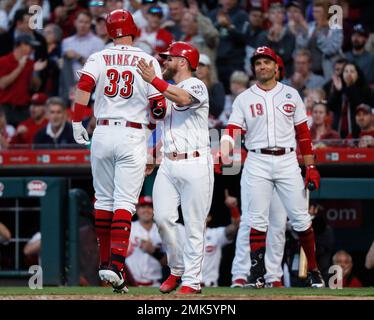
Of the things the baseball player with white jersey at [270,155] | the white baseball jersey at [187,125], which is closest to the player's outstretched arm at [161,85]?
the white baseball jersey at [187,125]

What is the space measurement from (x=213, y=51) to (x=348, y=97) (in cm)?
189

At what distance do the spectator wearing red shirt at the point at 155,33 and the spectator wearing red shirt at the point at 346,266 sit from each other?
3344 millimetres

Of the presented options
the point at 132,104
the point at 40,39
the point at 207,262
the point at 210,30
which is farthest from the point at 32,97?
the point at 132,104

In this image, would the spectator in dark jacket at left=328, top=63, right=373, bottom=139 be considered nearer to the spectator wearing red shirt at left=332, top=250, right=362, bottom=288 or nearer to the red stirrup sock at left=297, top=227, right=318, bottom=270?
the spectator wearing red shirt at left=332, top=250, right=362, bottom=288

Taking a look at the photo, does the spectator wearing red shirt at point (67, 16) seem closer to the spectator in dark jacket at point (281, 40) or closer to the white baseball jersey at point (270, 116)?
the spectator in dark jacket at point (281, 40)

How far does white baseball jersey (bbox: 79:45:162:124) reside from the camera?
8.02 m

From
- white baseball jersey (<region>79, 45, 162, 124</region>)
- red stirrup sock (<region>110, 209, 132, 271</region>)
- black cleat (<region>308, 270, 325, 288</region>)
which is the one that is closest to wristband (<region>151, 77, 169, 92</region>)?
white baseball jersey (<region>79, 45, 162, 124</region>)

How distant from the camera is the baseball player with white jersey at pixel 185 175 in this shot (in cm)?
793

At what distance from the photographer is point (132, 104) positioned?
8047 millimetres

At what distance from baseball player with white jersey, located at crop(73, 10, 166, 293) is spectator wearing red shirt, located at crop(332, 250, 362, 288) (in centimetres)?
300

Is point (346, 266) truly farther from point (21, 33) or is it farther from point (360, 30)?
point (21, 33)
